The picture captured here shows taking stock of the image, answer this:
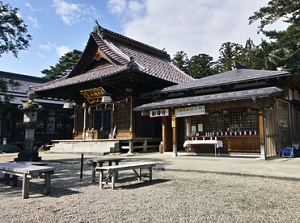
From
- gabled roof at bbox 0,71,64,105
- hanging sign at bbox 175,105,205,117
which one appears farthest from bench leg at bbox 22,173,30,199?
gabled roof at bbox 0,71,64,105

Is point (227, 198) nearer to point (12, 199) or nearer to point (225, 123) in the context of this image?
point (12, 199)

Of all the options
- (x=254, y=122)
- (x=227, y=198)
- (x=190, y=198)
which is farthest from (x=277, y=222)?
(x=254, y=122)

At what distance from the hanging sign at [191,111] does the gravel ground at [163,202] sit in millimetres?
5141

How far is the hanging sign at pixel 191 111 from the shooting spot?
433 inches

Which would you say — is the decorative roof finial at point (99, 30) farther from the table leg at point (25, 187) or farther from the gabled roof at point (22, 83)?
the table leg at point (25, 187)

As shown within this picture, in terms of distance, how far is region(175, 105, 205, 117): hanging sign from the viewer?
11.0 meters

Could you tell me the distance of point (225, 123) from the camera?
1165cm

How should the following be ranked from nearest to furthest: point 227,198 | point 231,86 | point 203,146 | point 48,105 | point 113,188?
1. point 227,198
2. point 113,188
3. point 231,86
4. point 203,146
5. point 48,105

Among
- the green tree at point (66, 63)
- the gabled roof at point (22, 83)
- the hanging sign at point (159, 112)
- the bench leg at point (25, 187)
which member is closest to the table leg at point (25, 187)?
the bench leg at point (25, 187)

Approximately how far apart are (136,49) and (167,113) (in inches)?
332

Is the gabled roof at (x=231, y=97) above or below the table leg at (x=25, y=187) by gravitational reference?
above

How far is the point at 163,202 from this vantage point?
4113mm

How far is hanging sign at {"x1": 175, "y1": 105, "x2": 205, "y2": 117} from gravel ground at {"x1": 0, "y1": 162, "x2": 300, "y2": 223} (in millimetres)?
5141

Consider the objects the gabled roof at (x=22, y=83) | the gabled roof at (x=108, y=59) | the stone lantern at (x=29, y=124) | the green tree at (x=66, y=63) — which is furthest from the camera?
the green tree at (x=66, y=63)
